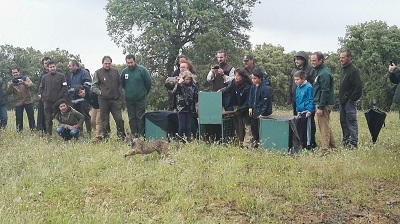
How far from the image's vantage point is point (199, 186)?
6.36 meters

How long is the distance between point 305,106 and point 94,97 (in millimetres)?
4824

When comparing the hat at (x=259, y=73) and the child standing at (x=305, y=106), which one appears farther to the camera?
the hat at (x=259, y=73)

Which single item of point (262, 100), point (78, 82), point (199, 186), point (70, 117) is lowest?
point (199, 186)

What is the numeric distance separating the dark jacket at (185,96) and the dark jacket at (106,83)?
151 centimetres

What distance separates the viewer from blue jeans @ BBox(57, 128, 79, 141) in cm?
997

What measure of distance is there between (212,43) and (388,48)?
817 inches

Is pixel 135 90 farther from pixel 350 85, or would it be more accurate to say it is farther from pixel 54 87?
pixel 350 85

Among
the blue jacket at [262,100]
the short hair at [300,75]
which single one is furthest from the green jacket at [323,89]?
the blue jacket at [262,100]

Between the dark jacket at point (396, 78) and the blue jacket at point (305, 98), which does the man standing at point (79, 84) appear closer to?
the blue jacket at point (305, 98)

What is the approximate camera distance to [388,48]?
41969 millimetres

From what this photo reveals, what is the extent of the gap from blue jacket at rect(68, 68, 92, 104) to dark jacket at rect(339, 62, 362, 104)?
220 inches

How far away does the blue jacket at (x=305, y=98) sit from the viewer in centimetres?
858

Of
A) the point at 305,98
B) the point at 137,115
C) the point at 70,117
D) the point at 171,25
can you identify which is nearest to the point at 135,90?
the point at 137,115

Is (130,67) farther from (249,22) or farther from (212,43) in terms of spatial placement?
(249,22)
